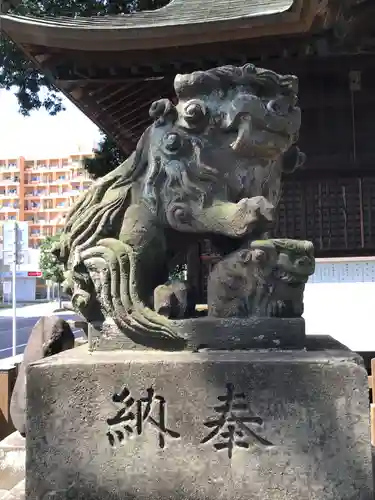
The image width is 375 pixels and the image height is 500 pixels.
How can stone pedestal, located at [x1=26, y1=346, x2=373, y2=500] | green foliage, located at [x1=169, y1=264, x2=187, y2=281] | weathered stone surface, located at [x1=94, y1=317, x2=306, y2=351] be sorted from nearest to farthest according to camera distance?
stone pedestal, located at [x1=26, y1=346, x2=373, y2=500] < weathered stone surface, located at [x1=94, y1=317, x2=306, y2=351] < green foliage, located at [x1=169, y1=264, x2=187, y2=281]

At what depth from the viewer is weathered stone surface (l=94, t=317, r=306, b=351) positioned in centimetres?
180

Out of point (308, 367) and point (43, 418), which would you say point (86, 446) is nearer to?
point (43, 418)

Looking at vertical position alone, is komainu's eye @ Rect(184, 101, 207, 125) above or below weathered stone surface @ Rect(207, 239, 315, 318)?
above

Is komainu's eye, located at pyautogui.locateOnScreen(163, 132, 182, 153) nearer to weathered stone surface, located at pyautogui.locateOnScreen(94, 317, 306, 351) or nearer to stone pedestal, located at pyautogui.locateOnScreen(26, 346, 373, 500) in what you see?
weathered stone surface, located at pyautogui.locateOnScreen(94, 317, 306, 351)

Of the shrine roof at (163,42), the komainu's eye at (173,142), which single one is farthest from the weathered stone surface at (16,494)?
the shrine roof at (163,42)

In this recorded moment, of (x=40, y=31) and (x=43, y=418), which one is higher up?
(x=40, y=31)

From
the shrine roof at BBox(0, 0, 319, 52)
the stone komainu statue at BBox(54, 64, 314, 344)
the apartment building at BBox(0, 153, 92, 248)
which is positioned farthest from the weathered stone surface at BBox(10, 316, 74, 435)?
the apartment building at BBox(0, 153, 92, 248)

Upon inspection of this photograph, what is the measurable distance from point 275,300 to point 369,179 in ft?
12.7

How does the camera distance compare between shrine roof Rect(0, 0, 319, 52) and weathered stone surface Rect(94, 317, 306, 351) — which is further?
shrine roof Rect(0, 0, 319, 52)

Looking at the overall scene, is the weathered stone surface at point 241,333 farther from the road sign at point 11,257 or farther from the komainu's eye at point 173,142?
the road sign at point 11,257

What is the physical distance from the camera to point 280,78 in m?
2.02

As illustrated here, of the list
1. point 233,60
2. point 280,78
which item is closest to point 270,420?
point 280,78

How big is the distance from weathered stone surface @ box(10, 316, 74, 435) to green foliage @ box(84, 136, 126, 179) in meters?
5.47

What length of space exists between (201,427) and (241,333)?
35cm
